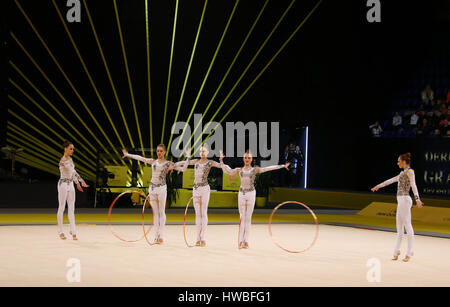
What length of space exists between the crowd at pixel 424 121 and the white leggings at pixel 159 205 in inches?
445

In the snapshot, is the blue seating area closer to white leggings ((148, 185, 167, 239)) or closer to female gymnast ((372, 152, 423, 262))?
female gymnast ((372, 152, 423, 262))

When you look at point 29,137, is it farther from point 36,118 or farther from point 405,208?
point 405,208

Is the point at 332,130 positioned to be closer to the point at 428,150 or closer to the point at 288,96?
the point at 288,96

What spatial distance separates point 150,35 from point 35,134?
17.9 ft

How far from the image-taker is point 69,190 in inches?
492

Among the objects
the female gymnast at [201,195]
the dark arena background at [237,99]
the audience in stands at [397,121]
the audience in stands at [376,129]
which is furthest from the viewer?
the audience in stands at [397,121]

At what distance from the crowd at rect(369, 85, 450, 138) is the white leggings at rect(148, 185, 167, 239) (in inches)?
445

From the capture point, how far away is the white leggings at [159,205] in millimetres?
12109

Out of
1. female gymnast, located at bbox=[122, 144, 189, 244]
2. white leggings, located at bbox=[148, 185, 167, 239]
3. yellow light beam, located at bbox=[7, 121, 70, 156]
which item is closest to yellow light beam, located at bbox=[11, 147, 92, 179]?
yellow light beam, located at bbox=[7, 121, 70, 156]

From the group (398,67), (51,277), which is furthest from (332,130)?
(51,277)

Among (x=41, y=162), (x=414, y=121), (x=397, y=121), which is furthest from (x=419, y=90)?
(x=41, y=162)

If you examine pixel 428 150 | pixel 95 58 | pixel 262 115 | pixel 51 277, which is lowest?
pixel 51 277

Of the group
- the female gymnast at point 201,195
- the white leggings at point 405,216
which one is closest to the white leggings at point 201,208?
the female gymnast at point 201,195

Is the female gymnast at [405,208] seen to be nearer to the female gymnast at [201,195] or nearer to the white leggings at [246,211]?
the white leggings at [246,211]
